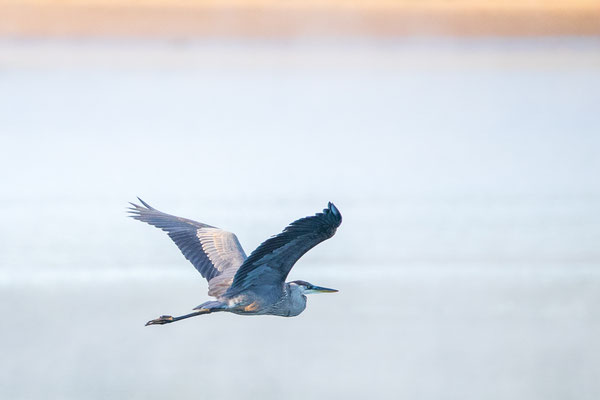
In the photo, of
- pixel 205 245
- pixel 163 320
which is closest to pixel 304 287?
pixel 205 245

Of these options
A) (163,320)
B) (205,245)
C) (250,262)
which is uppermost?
(205,245)

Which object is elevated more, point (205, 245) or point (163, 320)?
point (205, 245)

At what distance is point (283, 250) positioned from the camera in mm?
3686

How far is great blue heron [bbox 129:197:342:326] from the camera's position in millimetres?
3533

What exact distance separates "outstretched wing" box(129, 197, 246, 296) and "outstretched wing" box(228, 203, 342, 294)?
253 millimetres

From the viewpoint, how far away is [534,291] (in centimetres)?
540

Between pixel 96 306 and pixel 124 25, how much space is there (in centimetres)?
1017

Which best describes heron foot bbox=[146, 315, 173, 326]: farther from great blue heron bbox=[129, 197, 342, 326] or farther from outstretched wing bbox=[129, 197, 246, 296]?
outstretched wing bbox=[129, 197, 246, 296]

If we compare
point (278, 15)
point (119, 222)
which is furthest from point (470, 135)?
point (278, 15)

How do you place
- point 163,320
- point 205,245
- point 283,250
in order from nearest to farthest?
point 283,250 < point 163,320 < point 205,245

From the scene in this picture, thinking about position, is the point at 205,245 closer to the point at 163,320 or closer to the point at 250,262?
the point at 163,320

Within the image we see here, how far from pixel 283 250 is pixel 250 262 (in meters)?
0.13

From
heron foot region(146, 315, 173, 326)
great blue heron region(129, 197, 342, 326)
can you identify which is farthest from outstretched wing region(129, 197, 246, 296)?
heron foot region(146, 315, 173, 326)

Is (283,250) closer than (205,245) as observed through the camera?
Yes
